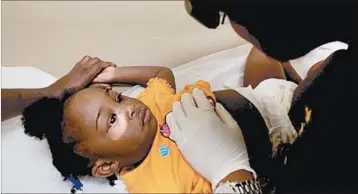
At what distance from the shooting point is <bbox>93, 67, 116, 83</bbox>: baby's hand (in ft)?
2.85

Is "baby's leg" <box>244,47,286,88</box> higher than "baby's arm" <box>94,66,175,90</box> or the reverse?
the reverse

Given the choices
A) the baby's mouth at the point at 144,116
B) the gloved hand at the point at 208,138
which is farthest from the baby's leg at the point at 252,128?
the baby's mouth at the point at 144,116

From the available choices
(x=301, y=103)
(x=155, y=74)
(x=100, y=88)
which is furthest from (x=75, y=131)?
(x=301, y=103)

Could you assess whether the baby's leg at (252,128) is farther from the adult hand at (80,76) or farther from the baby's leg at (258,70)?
the adult hand at (80,76)

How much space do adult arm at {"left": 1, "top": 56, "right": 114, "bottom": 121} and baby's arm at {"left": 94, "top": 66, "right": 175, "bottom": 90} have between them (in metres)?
0.02

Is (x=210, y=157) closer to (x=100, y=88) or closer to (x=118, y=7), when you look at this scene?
(x=100, y=88)

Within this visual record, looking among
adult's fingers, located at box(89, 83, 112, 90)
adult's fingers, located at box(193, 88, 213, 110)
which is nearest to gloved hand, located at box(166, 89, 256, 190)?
adult's fingers, located at box(193, 88, 213, 110)

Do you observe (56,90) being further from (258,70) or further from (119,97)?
(258,70)

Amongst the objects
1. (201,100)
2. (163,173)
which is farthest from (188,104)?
(163,173)

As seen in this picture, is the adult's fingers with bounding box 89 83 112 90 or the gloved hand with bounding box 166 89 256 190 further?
the adult's fingers with bounding box 89 83 112 90

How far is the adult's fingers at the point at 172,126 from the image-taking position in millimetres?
782

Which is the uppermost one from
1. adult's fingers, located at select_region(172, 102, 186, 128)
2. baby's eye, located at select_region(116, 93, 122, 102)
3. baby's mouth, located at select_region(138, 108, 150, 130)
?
baby's eye, located at select_region(116, 93, 122, 102)

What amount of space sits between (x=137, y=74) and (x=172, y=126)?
0.46 feet

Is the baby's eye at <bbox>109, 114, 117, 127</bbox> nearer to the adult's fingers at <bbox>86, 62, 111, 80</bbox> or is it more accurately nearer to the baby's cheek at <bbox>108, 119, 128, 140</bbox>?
the baby's cheek at <bbox>108, 119, 128, 140</bbox>
